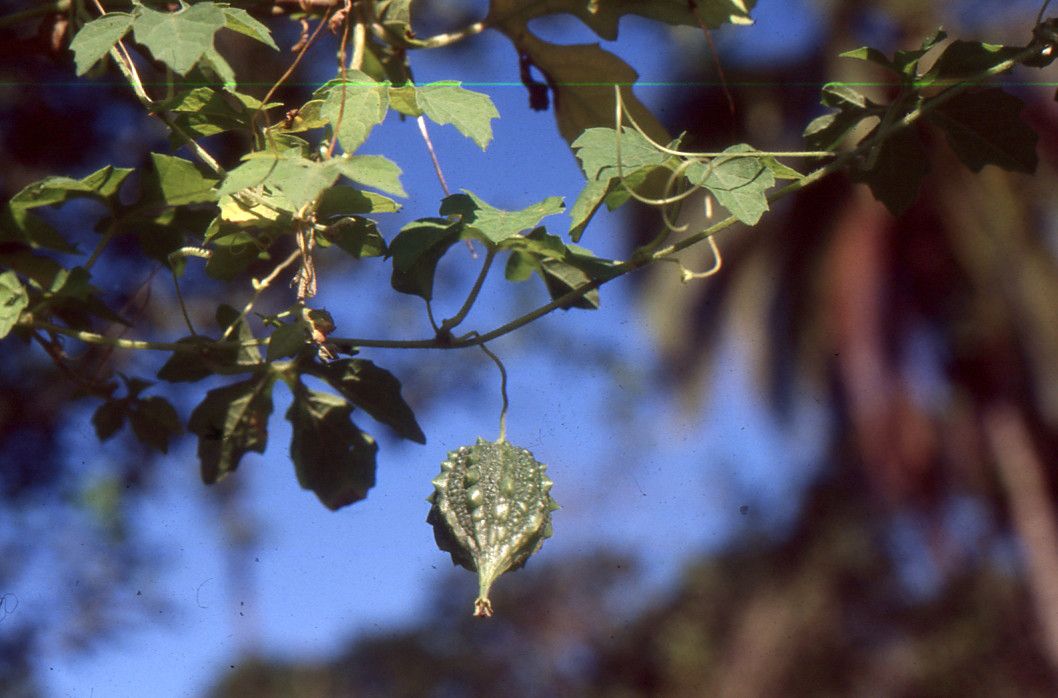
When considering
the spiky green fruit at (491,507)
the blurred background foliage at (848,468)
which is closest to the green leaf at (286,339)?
the spiky green fruit at (491,507)

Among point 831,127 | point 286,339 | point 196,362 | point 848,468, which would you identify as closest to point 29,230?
point 196,362

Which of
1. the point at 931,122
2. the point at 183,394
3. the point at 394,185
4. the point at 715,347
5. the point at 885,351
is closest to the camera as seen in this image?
the point at 394,185

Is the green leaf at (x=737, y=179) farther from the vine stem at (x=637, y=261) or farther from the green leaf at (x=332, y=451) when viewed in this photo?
the green leaf at (x=332, y=451)

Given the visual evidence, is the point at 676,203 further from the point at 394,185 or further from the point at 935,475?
the point at 935,475

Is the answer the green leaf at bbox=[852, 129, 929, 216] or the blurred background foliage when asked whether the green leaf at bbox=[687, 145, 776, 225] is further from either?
the blurred background foliage

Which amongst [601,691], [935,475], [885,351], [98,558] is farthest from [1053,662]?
[98,558]

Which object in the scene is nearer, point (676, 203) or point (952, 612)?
point (676, 203)
